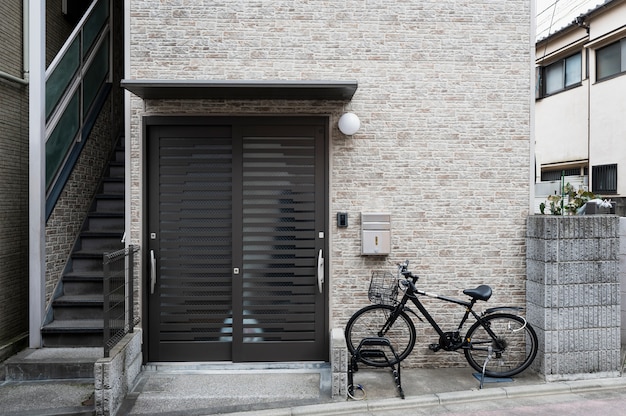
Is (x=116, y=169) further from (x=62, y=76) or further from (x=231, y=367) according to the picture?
(x=231, y=367)

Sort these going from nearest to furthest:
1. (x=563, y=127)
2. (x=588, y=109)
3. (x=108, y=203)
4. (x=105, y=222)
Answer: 1. (x=105, y=222)
2. (x=108, y=203)
3. (x=588, y=109)
4. (x=563, y=127)

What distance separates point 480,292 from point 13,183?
6183mm

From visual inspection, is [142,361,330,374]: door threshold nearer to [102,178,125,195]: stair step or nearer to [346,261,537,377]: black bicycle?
[346,261,537,377]: black bicycle

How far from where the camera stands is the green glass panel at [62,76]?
6250mm

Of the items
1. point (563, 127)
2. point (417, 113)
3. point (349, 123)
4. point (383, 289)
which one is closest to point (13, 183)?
point (349, 123)

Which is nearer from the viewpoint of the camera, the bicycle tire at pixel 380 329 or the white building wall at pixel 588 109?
the bicycle tire at pixel 380 329

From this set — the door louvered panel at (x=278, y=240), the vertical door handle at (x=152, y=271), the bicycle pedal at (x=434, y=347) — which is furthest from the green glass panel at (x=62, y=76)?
the bicycle pedal at (x=434, y=347)

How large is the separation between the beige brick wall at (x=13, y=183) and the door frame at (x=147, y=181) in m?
1.87

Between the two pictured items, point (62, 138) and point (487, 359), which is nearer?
point (487, 359)

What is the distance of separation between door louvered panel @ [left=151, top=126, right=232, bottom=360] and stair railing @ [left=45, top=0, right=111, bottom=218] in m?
1.73

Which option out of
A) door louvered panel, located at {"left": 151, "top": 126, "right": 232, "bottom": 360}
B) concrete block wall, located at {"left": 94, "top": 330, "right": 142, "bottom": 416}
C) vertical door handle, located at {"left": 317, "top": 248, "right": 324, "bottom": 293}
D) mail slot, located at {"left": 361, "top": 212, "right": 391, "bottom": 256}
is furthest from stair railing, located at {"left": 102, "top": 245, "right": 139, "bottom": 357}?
mail slot, located at {"left": 361, "top": 212, "right": 391, "bottom": 256}

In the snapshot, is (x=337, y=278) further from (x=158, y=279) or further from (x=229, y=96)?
(x=229, y=96)

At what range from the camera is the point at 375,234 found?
18.7 feet

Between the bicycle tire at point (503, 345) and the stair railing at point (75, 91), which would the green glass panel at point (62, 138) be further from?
the bicycle tire at point (503, 345)
